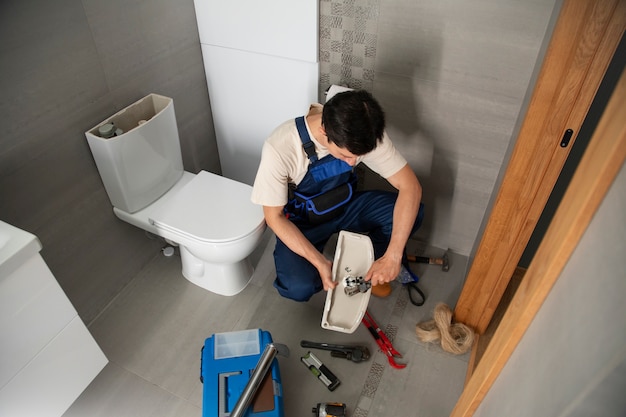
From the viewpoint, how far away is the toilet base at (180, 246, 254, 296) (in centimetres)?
185

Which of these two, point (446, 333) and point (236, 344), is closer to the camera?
point (236, 344)

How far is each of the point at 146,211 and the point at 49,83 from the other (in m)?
0.56

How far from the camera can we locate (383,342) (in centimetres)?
172

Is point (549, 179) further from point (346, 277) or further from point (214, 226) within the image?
point (214, 226)

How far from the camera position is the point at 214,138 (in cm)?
226

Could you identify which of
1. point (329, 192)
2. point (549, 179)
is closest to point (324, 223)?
point (329, 192)

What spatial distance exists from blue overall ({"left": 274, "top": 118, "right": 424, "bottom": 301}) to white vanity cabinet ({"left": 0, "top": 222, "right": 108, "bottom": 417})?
69cm

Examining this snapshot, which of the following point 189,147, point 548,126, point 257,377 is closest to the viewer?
point 548,126

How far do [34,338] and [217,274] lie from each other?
78 centimetres

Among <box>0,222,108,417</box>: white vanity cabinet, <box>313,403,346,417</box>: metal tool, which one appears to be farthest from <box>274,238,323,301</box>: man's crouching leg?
<box>0,222,108,417</box>: white vanity cabinet

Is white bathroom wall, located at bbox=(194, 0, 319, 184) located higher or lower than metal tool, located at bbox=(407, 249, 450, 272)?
higher

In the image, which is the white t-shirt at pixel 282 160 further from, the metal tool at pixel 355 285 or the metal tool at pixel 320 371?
the metal tool at pixel 320 371

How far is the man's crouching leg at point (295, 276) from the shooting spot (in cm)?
164

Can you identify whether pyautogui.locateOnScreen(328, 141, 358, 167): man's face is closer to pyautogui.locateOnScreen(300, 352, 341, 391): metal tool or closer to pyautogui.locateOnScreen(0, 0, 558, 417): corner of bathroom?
pyautogui.locateOnScreen(0, 0, 558, 417): corner of bathroom
